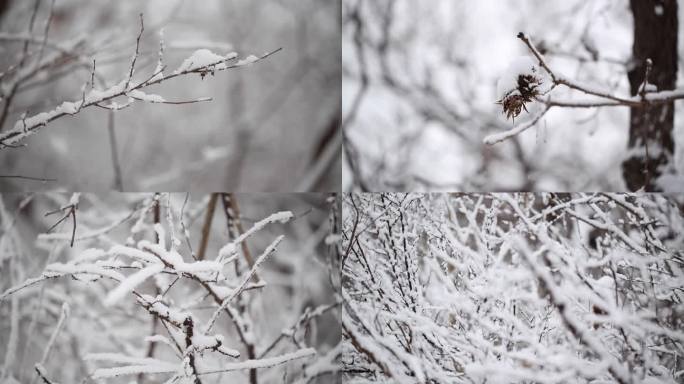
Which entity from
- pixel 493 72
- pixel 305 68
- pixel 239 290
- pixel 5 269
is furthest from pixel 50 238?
pixel 493 72

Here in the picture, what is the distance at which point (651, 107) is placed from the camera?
1.34 meters

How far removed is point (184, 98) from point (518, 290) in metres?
0.94

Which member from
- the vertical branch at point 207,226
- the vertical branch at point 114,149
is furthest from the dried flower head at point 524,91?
the vertical branch at point 114,149

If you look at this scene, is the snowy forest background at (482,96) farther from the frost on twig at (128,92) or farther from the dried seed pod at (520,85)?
the frost on twig at (128,92)

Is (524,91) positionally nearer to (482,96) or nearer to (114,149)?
(482,96)

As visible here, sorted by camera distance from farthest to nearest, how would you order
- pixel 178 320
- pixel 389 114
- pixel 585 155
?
1. pixel 389 114
2. pixel 585 155
3. pixel 178 320

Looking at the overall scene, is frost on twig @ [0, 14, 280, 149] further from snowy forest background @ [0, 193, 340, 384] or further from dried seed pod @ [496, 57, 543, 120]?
dried seed pod @ [496, 57, 543, 120]

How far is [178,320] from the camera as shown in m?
1.19

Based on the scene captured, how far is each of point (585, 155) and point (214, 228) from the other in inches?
36.9

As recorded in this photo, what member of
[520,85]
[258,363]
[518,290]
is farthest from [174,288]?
[520,85]

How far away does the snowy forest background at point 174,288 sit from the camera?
1349mm

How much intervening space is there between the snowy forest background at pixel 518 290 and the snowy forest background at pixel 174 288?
0.13 meters

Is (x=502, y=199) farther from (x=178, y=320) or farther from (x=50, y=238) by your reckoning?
(x=50, y=238)

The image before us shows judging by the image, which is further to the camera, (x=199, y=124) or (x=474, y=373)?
(x=199, y=124)
